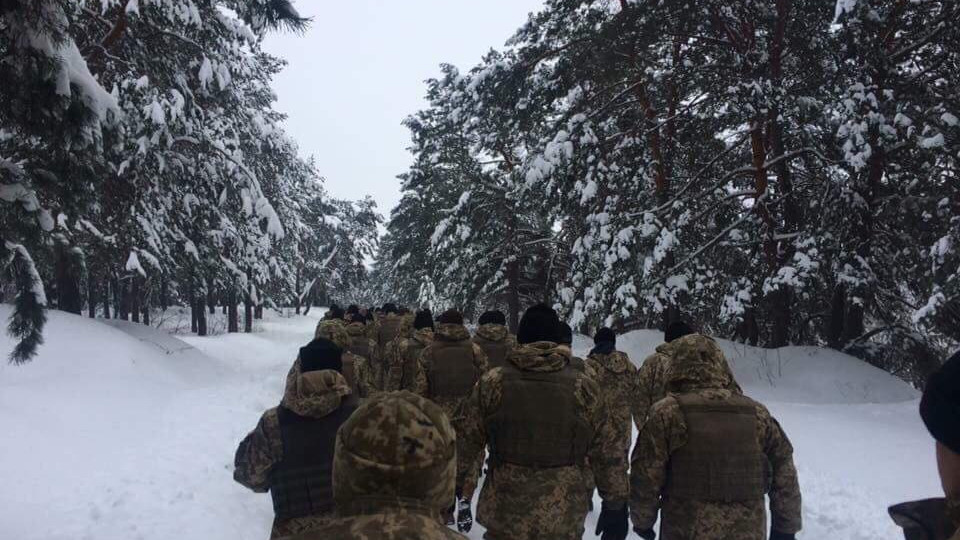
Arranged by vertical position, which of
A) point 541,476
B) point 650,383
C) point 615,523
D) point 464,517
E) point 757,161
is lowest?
point 464,517

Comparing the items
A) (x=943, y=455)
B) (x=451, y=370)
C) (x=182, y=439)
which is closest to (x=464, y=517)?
(x=451, y=370)

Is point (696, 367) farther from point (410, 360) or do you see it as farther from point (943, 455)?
point (410, 360)

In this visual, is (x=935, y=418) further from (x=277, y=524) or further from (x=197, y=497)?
(x=197, y=497)

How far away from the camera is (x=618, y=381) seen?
709cm

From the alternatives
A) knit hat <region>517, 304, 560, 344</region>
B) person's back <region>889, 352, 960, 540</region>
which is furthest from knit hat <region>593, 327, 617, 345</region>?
person's back <region>889, 352, 960, 540</region>

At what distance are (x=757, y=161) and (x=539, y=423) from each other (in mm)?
11278

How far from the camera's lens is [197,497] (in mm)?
6723

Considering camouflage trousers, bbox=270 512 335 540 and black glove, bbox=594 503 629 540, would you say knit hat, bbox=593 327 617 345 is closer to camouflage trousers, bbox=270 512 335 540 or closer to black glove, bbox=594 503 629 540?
black glove, bbox=594 503 629 540

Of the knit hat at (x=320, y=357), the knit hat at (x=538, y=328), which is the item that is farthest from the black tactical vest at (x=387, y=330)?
the knit hat at (x=320, y=357)

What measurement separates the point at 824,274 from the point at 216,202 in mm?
14018

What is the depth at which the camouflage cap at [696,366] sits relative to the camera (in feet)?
11.9

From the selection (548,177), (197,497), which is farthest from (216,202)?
(197,497)

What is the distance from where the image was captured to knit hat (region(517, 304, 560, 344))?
411cm

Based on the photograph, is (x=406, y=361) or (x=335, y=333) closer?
(x=335, y=333)
